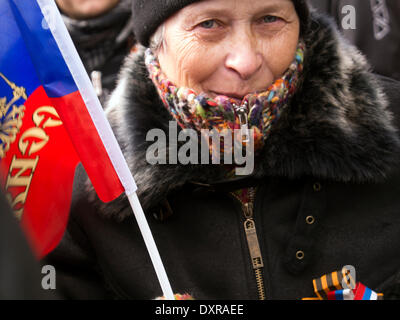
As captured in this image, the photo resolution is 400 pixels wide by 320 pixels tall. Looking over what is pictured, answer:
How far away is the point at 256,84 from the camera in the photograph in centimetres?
197

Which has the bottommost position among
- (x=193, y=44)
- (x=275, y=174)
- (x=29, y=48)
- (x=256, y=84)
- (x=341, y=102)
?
(x=275, y=174)

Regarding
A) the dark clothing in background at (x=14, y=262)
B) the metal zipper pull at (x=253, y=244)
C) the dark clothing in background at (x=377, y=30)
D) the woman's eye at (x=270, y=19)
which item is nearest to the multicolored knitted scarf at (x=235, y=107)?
the woman's eye at (x=270, y=19)

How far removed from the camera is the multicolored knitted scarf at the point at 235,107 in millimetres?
1918

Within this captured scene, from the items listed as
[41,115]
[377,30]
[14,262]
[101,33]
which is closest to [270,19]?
[41,115]

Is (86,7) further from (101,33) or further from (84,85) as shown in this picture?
(84,85)

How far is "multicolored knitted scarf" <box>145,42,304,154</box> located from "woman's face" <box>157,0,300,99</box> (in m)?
0.04

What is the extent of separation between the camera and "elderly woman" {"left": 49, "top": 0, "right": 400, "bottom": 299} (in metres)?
1.96


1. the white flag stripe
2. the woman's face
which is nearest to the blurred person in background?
the woman's face

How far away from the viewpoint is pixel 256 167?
1995mm

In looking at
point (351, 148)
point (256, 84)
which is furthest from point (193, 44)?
point (351, 148)

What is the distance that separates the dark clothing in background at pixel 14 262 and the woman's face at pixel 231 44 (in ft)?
4.53

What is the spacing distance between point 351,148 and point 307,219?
296 mm
